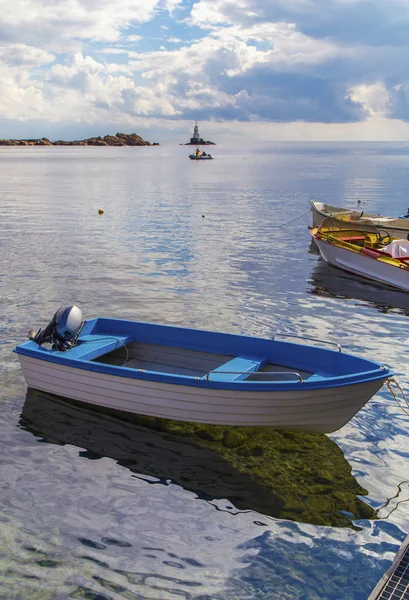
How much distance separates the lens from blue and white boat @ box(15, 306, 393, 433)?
9836 mm

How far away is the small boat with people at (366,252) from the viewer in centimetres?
2214

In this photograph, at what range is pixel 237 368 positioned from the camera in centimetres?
1095

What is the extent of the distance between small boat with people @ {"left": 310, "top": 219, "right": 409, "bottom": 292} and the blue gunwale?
11.6 metres

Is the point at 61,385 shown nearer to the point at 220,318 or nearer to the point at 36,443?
the point at 36,443

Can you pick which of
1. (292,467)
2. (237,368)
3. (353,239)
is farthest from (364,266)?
(292,467)

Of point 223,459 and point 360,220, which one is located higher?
point 360,220

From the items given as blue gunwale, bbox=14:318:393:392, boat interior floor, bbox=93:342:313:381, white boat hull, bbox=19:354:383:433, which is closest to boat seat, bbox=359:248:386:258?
blue gunwale, bbox=14:318:393:392

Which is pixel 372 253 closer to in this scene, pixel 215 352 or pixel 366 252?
pixel 366 252

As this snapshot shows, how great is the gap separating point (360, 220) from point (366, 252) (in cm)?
655

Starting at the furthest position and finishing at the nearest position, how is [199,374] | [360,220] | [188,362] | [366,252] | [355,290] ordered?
[360,220] < [366,252] < [355,290] < [188,362] < [199,374]

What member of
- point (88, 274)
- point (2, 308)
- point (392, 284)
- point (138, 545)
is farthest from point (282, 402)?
point (88, 274)

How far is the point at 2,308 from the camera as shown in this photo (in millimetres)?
18609

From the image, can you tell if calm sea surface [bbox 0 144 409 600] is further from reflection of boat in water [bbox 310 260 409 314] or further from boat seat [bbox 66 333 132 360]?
boat seat [bbox 66 333 132 360]

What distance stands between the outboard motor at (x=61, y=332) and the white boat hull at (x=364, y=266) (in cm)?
1327
